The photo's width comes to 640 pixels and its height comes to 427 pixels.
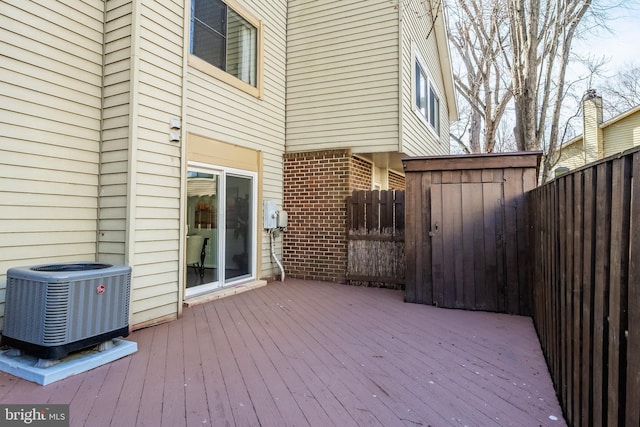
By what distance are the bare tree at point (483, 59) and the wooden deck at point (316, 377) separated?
8.21m

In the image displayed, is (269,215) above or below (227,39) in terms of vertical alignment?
below

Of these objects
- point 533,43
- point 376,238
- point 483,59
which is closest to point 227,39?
point 376,238

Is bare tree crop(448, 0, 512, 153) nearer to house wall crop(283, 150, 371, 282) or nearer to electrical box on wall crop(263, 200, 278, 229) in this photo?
house wall crop(283, 150, 371, 282)

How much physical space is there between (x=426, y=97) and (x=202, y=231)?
6.03 meters

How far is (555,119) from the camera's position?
9609 mm

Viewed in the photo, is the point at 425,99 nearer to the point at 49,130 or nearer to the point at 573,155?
the point at 49,130

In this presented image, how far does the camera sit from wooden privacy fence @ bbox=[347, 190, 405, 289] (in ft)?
20.5

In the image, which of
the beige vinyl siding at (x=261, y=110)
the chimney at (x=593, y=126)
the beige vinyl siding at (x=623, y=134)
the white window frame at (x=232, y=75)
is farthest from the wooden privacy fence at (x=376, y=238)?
the chimney at (x=593, y=126)

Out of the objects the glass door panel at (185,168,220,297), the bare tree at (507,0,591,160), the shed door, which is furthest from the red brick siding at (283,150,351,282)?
the bare tree at (507,0,591,160)

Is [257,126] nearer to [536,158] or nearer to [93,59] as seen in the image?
[93,59]

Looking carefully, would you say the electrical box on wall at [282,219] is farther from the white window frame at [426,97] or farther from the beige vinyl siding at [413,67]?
the white window frame at [426,97]

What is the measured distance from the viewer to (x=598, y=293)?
170cm

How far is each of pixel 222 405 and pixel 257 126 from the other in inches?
190

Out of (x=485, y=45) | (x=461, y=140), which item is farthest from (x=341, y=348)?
(x=461, y=140)
